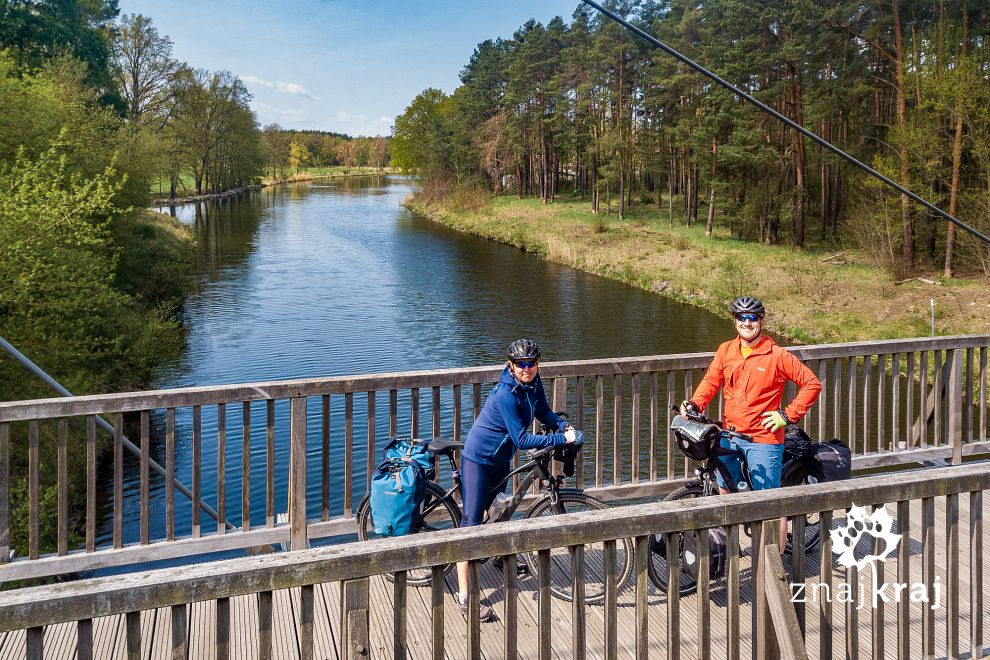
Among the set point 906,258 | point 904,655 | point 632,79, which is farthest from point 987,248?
point 632,79

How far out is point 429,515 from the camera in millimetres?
5285

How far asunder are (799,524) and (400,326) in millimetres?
23087

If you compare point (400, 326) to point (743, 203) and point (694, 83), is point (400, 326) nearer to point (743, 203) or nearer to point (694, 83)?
point (743, 203)

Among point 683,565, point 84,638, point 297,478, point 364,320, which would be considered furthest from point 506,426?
point 364,320

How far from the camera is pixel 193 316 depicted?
26328 mm

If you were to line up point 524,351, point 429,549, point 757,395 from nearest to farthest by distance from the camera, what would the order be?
point 429,549
point 524,351
point 757,395

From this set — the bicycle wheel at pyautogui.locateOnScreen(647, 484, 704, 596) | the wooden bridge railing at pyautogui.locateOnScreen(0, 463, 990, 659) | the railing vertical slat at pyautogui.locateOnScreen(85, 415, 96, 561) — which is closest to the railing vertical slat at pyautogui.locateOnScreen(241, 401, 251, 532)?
the railing vertical slat at pyautogui.locateOnScreen(85, 415, 96, 561)

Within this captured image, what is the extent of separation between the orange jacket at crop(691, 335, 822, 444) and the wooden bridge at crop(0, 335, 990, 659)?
75 cm

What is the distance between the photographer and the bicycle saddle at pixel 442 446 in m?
4.93

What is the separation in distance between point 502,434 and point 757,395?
5.08 ft

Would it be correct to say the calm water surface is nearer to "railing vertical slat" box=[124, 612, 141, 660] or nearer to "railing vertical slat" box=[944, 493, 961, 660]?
"railing vertical slat" box=[944, 493, 961, 660]

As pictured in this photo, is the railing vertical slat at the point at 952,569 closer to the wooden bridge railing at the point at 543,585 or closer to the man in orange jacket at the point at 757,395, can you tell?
the wooden bridge railing at the point at 543,585

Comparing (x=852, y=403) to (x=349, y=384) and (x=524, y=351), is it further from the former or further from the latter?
(x=349, y=384)

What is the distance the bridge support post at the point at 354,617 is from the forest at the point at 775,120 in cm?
2661
